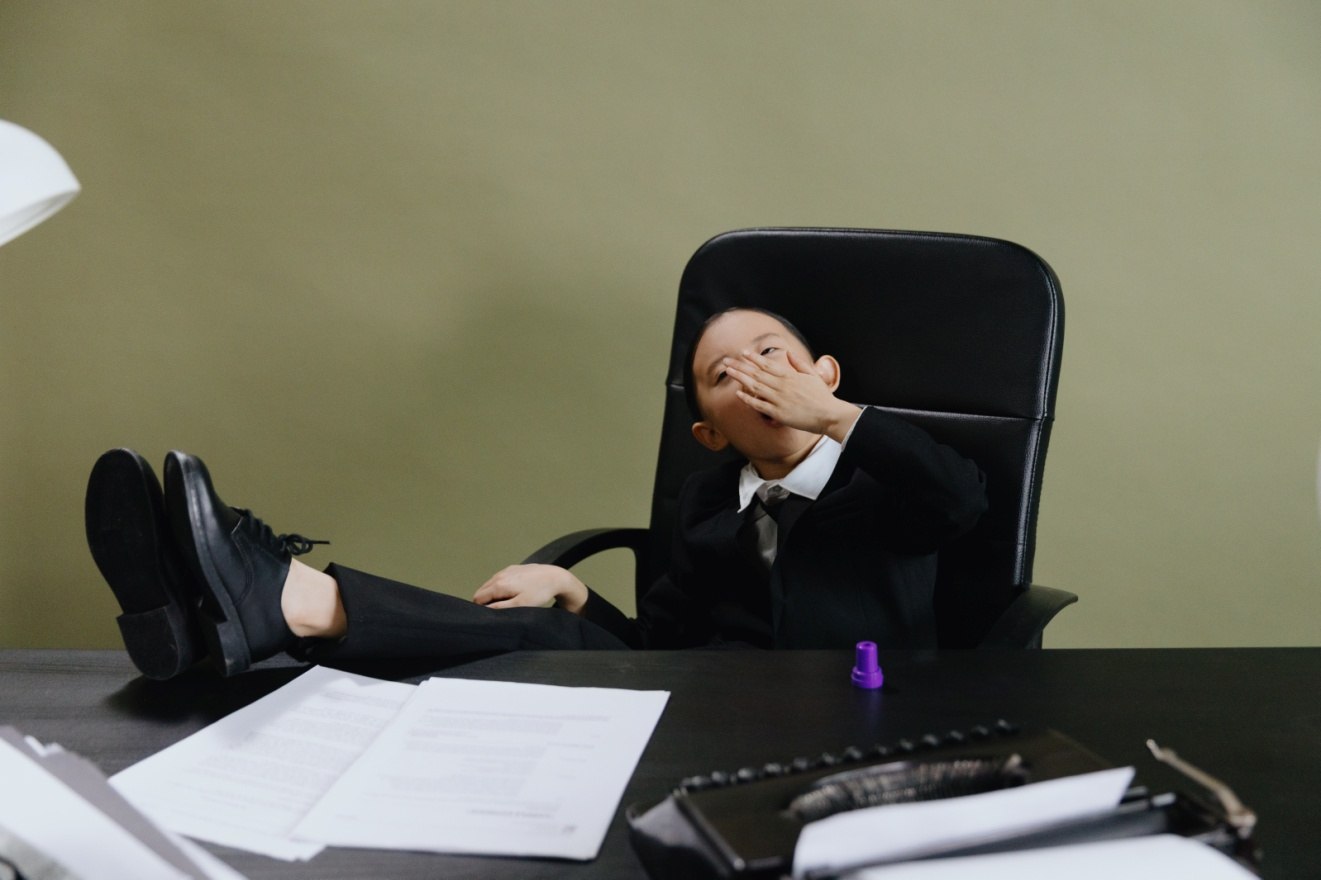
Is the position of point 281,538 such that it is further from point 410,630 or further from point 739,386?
point 739,386

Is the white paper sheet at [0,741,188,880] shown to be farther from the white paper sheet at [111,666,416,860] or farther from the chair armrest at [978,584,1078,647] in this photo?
the chair armrest at [978,584,1078,647]

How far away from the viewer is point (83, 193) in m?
2.03

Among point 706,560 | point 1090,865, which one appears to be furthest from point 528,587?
point 1090,865

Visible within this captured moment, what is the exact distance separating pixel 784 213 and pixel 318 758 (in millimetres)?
1476

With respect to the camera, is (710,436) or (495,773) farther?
(710,436)

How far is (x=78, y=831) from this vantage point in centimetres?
50

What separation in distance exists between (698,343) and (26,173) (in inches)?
39.2

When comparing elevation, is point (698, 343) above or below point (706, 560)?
above

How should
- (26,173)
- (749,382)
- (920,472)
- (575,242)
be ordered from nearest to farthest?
(26,173) → (920,472) → (749,382) → (575,242)

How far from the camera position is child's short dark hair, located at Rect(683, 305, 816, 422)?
1420 millimetres

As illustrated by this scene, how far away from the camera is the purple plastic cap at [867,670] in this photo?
850 millimetres

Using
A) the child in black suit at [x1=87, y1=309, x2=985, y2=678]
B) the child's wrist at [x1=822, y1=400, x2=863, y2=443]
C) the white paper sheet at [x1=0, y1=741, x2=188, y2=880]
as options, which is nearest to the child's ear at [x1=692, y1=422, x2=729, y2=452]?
the child in black suit at [x1=87, y1=309, x2=985, y2=678]

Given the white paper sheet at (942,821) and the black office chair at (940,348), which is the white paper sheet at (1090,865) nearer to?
the white paper sheet at (942,821)

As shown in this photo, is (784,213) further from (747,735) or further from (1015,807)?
(1015,807)
